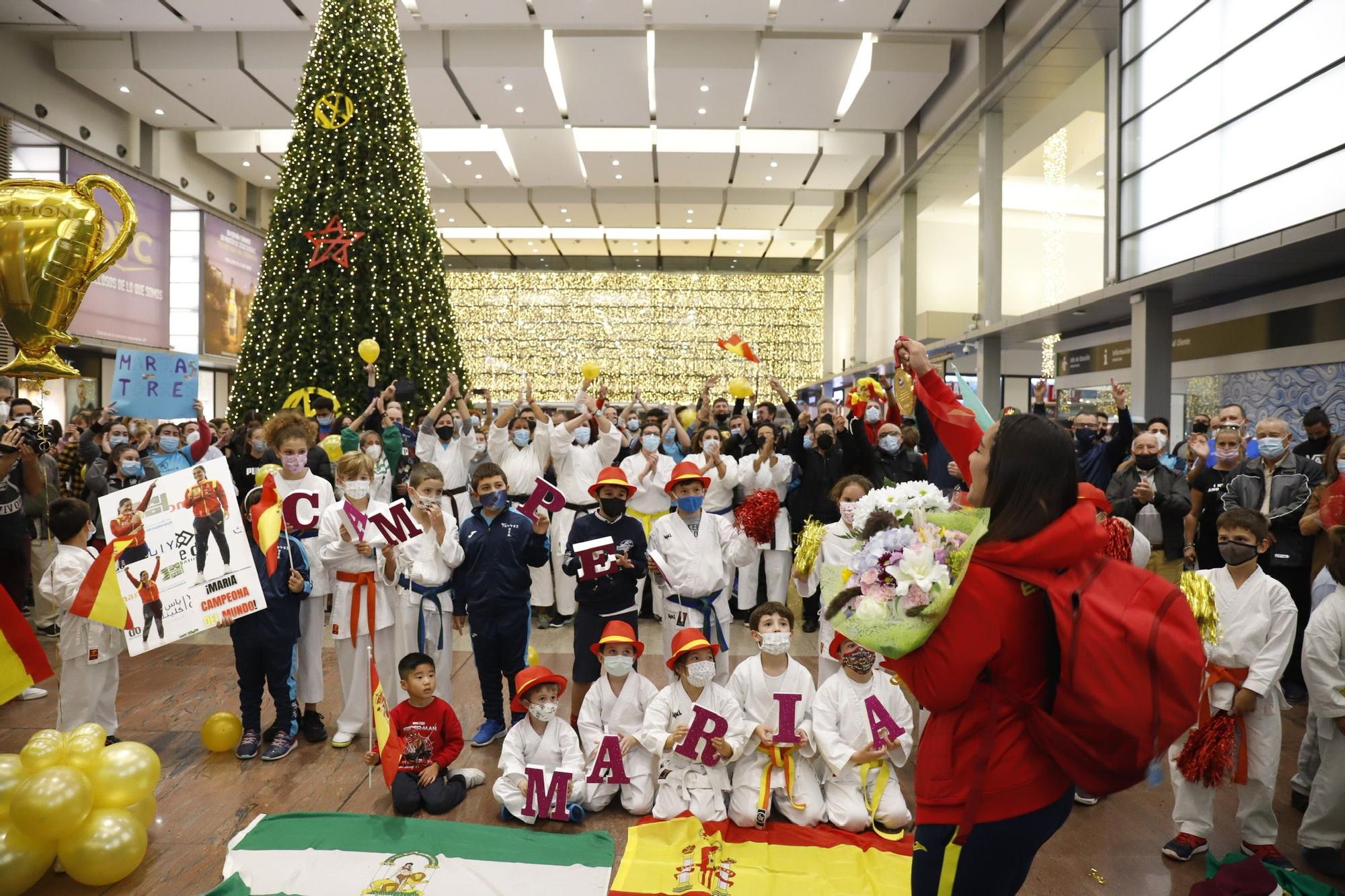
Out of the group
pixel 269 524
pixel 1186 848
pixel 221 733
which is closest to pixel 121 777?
pixel 221 733

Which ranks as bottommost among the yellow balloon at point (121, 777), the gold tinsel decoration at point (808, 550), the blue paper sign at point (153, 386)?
the yellow balloon at point (121, 777)

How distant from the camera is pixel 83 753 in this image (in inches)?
134

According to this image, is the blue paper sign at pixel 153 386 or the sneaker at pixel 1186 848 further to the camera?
the blue paper sign at pixel 153 386

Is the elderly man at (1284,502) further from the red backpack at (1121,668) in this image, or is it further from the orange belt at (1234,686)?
the red backpack at (1121,668)

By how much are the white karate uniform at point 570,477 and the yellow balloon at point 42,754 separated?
14.8 ft

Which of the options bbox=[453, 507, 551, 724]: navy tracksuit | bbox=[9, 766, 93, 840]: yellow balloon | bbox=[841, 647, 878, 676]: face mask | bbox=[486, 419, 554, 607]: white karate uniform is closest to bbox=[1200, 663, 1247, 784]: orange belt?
bbox=[841, 647, 878, 676]: face mask

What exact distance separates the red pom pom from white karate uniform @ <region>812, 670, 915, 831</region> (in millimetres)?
1565

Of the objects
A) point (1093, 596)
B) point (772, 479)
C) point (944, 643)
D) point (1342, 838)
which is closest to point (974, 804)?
point (944, 643)

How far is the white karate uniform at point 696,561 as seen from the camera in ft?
16.3

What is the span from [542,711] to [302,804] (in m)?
1.33

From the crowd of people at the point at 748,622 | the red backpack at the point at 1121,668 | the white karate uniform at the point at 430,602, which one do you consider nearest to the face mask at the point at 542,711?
the crowd of people at the point at 748,622

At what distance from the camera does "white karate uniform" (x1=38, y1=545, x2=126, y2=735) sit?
13.8 ft

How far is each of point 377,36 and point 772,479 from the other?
282 inches

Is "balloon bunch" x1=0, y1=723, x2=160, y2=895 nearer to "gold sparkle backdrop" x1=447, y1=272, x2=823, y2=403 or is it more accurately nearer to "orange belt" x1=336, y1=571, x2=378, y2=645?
"orange belt" x1=336, y1=571, x2=378, y2=645
